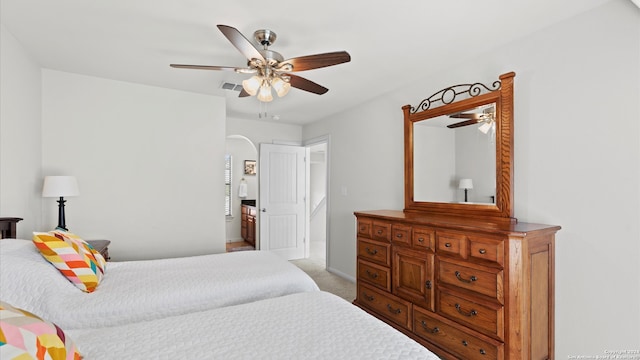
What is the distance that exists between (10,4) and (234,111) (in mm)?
2673

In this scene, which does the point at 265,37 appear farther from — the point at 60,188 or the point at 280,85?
the point at 60,188

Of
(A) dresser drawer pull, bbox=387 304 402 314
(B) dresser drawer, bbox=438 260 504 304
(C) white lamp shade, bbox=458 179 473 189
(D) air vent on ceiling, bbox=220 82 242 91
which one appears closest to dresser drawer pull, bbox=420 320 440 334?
(A) dresser drawer pull, bbox=387 304 402 314

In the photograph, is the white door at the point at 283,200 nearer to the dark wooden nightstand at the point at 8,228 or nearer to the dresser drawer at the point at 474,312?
the dark wooden nightstand at the point at 8,228

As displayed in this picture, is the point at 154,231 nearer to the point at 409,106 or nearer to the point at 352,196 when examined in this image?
the point at 352,196

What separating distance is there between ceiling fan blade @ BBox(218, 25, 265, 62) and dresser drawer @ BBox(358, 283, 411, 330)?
7.30ft

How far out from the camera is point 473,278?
205 cm

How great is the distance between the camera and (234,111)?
177 inches

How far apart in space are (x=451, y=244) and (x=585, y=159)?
39.3 inches

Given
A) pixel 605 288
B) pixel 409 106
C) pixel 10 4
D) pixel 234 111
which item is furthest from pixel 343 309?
pixel 234 111

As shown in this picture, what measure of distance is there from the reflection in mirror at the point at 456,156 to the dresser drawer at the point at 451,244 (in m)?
0.51

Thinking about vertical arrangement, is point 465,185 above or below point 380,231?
above

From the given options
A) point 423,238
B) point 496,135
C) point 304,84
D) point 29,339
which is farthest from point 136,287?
point 496,135

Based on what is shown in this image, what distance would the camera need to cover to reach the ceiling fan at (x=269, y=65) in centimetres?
185

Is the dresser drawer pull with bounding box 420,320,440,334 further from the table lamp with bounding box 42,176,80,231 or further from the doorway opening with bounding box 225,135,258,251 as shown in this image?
the doorway opening with bounding box 225,135,258,251
